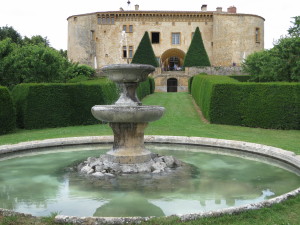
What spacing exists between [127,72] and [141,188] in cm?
217

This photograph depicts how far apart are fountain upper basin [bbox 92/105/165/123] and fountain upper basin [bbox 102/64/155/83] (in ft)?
2.00

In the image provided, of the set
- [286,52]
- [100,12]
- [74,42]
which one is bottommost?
[286,52]

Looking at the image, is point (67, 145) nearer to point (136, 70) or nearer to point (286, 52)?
point (136, 70)

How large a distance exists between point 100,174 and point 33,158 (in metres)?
2.24

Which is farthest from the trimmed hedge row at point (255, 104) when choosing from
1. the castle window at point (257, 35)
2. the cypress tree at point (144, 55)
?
the castle window at point (257, 35)

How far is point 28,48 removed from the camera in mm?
21234

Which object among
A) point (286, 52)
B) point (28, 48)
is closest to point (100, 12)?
point (28, 48)

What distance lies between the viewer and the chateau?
42.6 meters

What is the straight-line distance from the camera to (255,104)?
13766 mm

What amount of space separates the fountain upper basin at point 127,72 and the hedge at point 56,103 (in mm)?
8186

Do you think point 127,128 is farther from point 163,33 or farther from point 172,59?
point 172,59

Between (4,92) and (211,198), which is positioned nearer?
(211,198)

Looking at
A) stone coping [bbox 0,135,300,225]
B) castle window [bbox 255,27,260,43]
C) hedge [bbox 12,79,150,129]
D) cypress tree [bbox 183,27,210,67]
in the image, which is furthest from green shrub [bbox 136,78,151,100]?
castle window [bbox 255,27,260,43]

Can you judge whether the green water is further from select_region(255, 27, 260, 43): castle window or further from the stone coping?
select_region(255, 27, 260, 43): castle window
